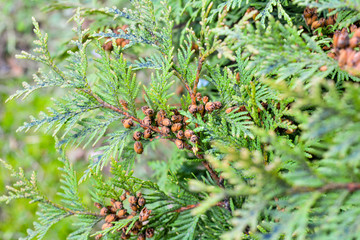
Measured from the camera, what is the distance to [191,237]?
0.83m

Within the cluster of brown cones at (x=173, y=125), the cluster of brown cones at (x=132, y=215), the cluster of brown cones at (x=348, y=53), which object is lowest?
the cluster of brown cones at (x=132, y=215)

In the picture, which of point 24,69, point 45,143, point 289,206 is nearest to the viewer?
point 289,206

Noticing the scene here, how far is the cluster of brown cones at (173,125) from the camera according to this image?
0.81 meters

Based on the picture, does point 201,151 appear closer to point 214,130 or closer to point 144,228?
point 214,130

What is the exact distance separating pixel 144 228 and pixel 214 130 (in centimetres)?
36

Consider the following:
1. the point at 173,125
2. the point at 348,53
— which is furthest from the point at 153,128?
the point at 348,53

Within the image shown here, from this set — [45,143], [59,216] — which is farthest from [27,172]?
[59,216]

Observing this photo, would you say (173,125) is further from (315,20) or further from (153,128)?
(315,20)

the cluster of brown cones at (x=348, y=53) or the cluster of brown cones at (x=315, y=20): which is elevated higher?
the cluster of brown cones at (x=315, y=20)

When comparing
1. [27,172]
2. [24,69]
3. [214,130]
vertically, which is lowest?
[27,172]

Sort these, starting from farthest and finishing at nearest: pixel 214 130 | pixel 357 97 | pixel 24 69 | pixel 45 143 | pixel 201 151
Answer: pixel 24 69 → pixel 45 143 → pixel 201 151 → pixel 214 130 → pixel 357 97

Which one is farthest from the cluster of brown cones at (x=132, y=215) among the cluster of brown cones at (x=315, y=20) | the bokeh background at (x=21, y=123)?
the bokeh background at (x=21, y=123)

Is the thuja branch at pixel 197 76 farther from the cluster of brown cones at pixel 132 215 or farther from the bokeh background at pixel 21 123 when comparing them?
the bokeh background at pixel 21 123

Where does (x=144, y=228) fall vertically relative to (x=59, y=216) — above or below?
below
